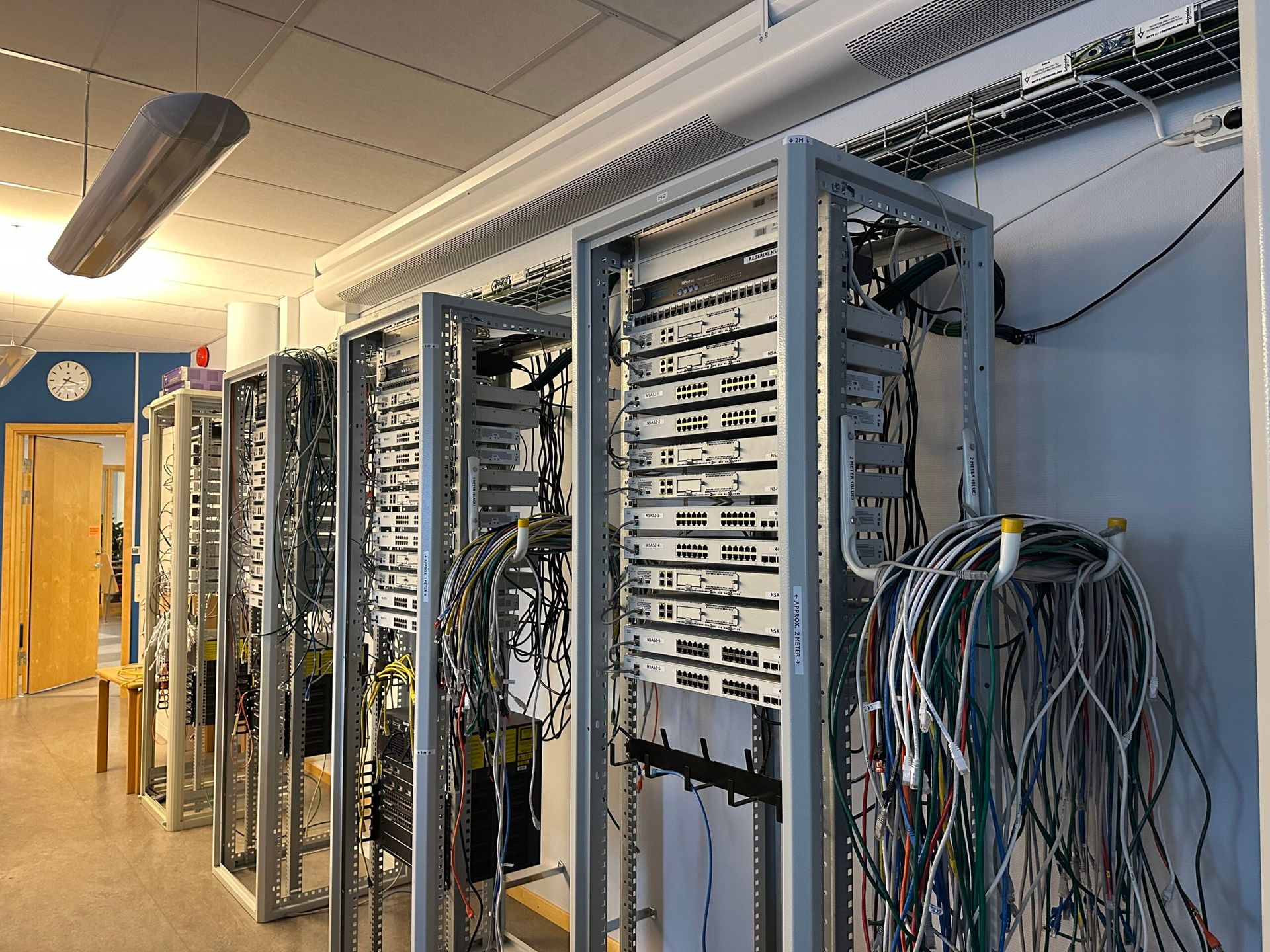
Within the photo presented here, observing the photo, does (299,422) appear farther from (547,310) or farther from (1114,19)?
(1114,19)

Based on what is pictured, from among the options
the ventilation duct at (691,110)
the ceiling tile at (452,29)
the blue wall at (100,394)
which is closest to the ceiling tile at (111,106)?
the ceiling tile at (452,29)

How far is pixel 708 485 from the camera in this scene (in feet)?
5.80

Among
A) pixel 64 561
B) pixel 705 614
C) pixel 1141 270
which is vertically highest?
pixel 1141 270

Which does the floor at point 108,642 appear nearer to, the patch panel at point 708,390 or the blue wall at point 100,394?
the blue wall at point 100,394

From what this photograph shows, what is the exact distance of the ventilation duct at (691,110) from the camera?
77.9 inches

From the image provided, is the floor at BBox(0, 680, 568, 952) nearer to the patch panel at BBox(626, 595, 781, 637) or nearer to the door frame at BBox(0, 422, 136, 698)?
the patch panel at BBox(626, 595, 781, 637)

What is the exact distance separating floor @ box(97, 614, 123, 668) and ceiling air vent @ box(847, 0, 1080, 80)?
7692 millimetres

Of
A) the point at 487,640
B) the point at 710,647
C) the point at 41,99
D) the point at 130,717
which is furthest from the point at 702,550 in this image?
the point at 130,717

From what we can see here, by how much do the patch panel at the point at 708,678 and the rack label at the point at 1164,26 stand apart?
4.23ft

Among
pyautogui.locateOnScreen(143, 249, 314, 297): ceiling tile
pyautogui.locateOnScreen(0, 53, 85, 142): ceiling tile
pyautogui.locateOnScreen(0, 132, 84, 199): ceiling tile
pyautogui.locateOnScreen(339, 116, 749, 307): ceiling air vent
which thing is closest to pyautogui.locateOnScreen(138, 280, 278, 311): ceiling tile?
pyautogui.locateOnScreen(143, 249, 314, 297): ceiling tile

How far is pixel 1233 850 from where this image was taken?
1563 millimetres

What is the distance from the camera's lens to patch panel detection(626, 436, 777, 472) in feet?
5.52

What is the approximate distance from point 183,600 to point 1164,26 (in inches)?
173

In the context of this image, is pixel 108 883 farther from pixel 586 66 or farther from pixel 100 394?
pixel 100 394
